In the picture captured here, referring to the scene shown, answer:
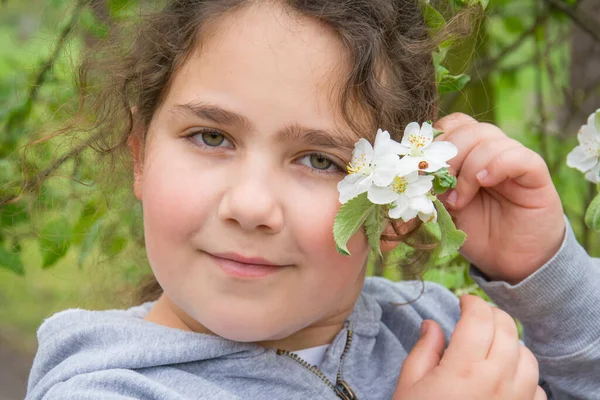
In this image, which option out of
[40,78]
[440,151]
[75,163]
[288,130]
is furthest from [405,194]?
[40,78]

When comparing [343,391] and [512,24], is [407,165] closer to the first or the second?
[343,391]

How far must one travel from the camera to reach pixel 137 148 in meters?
1.89

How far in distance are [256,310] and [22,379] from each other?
3.24 metres

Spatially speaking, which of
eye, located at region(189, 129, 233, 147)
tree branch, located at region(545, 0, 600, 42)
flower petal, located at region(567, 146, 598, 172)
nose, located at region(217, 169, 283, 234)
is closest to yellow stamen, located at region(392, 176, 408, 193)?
nose, located at region(217, 169, 283, 234)

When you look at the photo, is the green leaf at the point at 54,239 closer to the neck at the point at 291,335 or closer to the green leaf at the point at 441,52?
the neck at the point at 291,335

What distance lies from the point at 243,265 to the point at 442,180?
402mm

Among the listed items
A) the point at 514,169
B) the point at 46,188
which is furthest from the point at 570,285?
the point at 46,188

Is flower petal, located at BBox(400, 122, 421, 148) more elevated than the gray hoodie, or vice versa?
flower petal, located at BBox(400, 122, 421, 148)

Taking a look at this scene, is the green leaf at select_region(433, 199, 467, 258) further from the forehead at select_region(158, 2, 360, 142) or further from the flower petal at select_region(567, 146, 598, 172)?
the flower petal at select_region(567, 146, 598, 172)

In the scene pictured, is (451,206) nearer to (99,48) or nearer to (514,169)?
(514,169)

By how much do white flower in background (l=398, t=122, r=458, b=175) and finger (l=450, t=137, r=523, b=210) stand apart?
0.99ft

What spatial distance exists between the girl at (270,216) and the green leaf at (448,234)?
17 centimetres

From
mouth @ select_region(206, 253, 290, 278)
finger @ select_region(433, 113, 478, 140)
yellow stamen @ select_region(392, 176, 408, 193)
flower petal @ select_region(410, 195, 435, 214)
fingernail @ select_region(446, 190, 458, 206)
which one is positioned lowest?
fingernail @ select_region(446, 190, 458, 206)

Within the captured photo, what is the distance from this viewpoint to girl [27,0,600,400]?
1.56 meters
